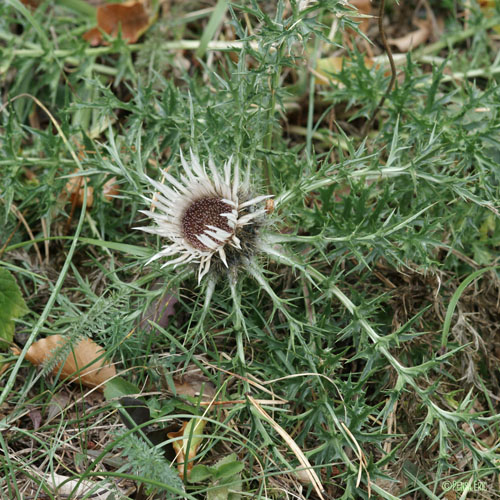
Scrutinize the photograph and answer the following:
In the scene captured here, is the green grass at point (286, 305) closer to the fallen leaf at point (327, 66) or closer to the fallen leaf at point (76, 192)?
the fallen leaf at point (76, 192)

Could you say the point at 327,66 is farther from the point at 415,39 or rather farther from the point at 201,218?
the point at 201,218

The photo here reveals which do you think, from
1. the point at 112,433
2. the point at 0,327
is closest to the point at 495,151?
the point at 112,433

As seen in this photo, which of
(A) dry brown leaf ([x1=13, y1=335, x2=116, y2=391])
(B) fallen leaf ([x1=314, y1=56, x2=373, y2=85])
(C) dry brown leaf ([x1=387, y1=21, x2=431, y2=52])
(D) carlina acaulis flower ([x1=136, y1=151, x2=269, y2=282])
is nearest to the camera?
(D) carlina acaulis flower ([x1=136, y1=151, x2=269, y2=282])

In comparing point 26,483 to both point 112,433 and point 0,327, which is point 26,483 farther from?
point 0,327

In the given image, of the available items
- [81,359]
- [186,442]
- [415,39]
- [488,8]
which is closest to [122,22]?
[415,39]

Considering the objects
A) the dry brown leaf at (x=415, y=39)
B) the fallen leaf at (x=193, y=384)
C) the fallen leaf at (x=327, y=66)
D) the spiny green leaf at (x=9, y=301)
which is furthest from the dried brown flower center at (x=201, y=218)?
the dry brown leaf at (x=415, y=39)

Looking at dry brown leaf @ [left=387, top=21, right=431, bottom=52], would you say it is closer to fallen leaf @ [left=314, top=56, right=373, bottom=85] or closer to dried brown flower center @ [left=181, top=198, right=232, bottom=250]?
fallen leaf @ [left=314, top=56, right=373, bottom=85]

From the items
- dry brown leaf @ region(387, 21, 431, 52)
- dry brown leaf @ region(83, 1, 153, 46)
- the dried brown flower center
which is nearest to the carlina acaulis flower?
the dried brown flower center
